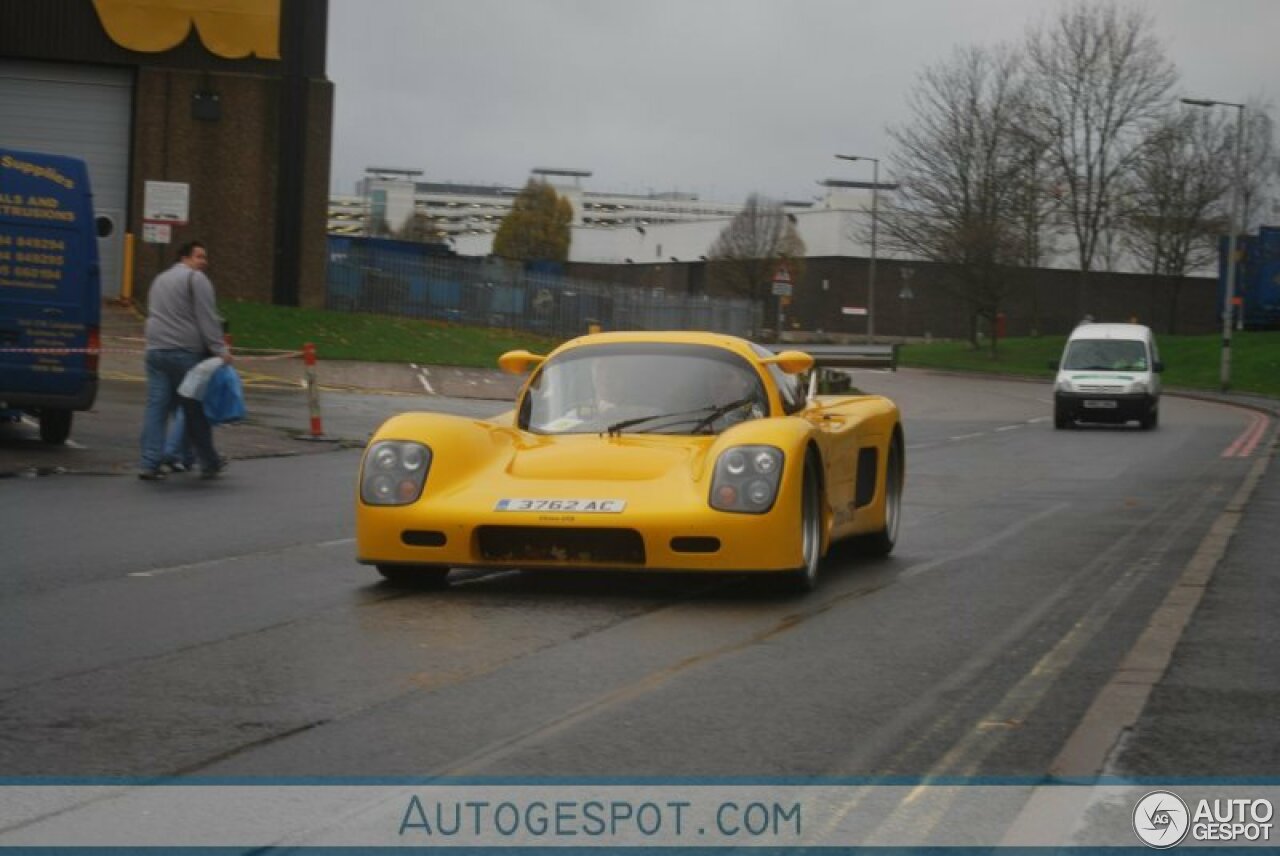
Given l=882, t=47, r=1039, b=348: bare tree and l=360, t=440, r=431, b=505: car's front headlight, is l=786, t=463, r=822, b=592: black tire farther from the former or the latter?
l=882, t=47, r=1039, b=348: bare tree

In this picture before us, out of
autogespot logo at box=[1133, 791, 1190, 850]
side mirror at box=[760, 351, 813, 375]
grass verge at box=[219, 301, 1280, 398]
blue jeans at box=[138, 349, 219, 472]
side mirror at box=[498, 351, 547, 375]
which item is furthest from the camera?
grass verge at box=[219, 301, 1280, 398]

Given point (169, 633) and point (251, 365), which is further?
point (251, 365)

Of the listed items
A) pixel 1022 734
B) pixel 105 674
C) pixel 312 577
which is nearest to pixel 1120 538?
pixel 312 577

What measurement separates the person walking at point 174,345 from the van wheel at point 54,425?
2.76 m

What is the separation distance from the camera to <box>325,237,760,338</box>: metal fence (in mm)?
49375

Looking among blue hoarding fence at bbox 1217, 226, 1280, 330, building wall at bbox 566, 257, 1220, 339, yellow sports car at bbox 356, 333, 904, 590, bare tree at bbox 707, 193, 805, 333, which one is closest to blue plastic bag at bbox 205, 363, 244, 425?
yellow sports car at bbox 356, 333, 904, 590

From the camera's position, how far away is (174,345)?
15.1m

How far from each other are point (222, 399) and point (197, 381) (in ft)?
1.44

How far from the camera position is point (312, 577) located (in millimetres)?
9789

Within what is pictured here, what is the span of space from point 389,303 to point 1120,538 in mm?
38428

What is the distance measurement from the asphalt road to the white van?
20.9 m

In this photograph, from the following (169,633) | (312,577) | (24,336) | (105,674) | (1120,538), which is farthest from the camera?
(24,336)

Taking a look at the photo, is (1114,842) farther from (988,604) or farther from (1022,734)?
(988,604)

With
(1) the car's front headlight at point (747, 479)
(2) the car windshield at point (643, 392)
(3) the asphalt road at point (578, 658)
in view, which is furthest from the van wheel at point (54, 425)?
(1) the car's front headlight at point (747, 479)
